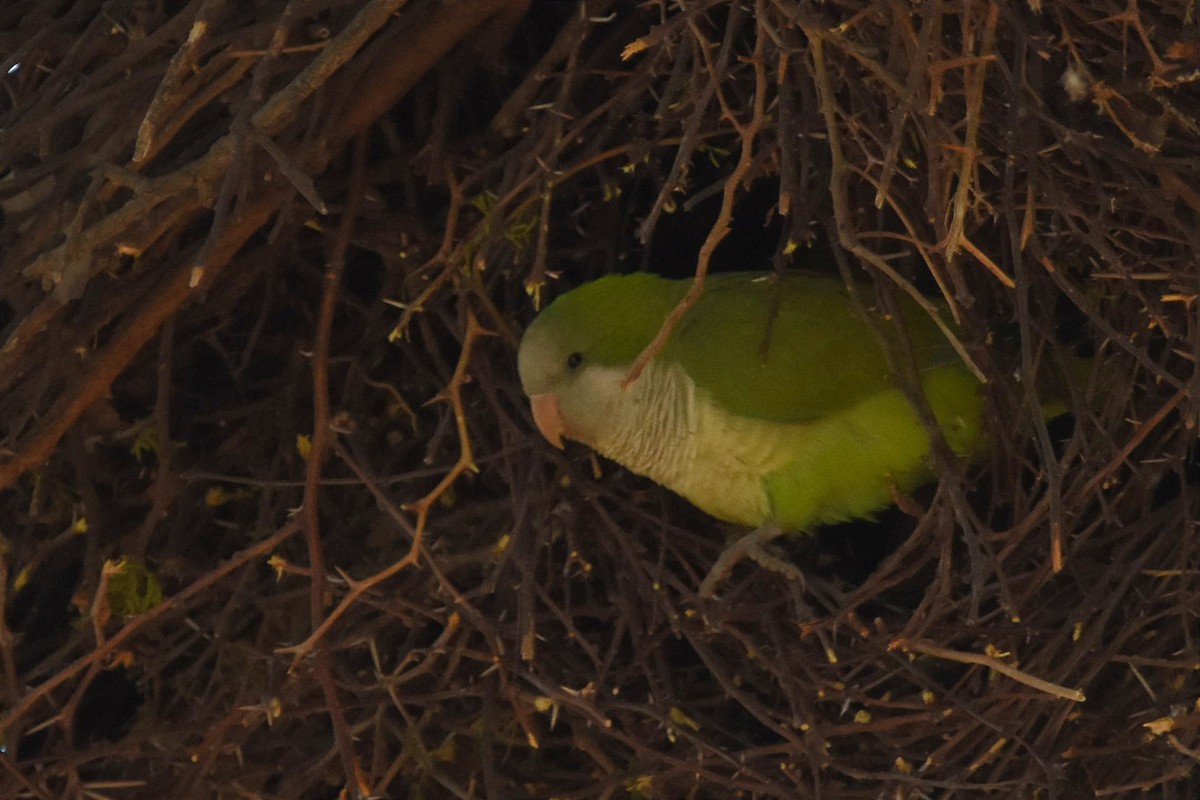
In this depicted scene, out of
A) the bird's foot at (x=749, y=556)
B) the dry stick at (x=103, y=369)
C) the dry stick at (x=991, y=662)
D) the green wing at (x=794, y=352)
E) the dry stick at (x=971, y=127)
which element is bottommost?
the bird's foot at (x=749, y=556)

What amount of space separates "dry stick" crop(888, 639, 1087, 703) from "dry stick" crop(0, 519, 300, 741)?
2.00ft

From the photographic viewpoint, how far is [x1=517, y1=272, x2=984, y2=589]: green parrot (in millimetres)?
1520

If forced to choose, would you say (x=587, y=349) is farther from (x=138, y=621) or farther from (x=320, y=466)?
(x=138, y=621)

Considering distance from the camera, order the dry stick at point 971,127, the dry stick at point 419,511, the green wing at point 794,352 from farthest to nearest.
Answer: the green wing at point 794,352 < the dry stick at point 419,511 < the dry stick at point 971,127

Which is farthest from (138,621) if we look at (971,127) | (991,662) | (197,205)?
(971,127)

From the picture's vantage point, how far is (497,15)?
1488mm

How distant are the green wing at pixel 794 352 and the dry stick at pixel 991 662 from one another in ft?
0.94

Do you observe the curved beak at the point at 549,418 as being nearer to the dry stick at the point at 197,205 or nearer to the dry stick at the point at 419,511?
the dry stick at the point at 419,511

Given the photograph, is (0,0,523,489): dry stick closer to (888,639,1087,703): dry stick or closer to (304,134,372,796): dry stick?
(304,134,372,796): dry stick

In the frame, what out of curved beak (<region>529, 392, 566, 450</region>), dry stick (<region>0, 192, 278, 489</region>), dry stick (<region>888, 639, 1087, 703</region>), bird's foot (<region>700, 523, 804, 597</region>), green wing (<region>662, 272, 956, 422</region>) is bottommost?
bird's foot (<region>700, 523, 804, 597</region>)

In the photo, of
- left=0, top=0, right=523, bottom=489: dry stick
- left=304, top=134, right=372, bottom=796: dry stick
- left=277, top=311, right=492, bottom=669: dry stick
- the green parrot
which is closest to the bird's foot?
the green parrot

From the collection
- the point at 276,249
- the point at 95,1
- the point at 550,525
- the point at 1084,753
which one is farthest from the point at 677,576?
the point at 95,1

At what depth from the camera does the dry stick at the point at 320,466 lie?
142 centimetres

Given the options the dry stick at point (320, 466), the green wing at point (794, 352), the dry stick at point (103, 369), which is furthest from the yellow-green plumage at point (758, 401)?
the dry stick at point (103, 369)
